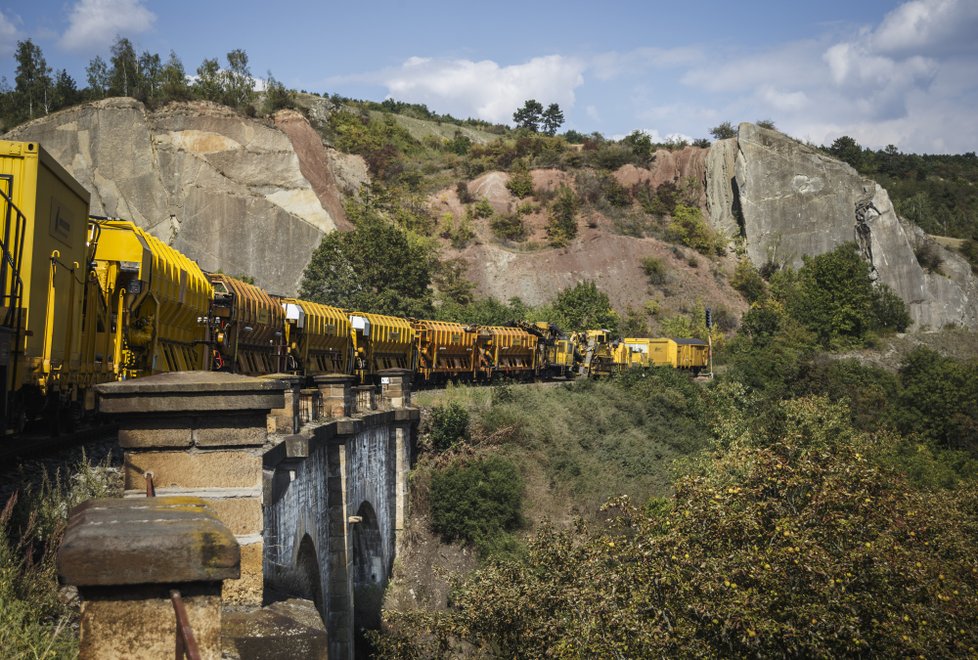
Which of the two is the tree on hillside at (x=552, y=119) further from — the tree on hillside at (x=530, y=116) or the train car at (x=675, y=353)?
the train car at (x=675, y=353)

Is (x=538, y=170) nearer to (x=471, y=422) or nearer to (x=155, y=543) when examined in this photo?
(x=471, y=422)

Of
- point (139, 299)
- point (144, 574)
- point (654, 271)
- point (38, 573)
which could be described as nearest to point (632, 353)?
point (654, 271)

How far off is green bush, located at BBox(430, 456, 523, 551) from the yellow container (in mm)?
13841

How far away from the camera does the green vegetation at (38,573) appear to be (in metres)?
5.51

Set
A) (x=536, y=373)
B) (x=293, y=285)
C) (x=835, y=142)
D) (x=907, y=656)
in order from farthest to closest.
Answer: (x=835, y=142)
(x=293, y=285)
(x=536, y=373)
(x=907, y=656)

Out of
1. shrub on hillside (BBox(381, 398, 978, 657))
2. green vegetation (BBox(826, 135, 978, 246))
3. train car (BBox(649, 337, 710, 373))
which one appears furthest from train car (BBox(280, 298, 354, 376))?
green vegetation (BBox(826, 135, 978, 246))

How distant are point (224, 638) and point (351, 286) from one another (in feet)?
154

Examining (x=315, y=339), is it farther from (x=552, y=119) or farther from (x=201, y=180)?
(x=552, y=119)

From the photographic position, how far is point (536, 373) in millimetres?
44531

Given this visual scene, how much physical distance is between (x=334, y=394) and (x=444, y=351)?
21.1 meters

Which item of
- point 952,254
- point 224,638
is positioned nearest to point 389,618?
point 224,638

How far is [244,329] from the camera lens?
66.2 ft

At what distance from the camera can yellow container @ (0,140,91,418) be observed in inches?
421

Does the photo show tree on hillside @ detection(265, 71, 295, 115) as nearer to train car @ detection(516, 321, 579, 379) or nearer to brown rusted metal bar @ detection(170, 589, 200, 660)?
train car @ detection(516, 321, 579, 379)
